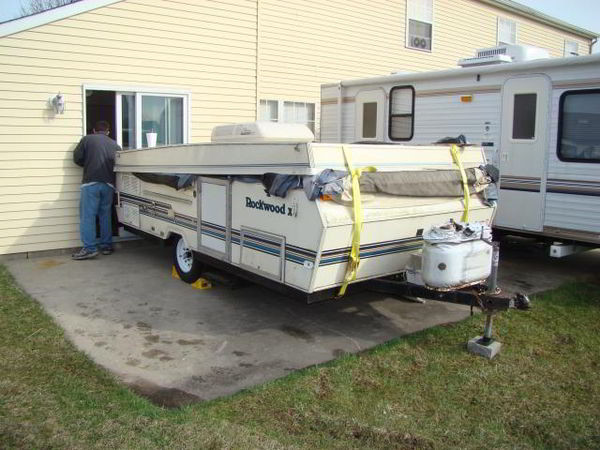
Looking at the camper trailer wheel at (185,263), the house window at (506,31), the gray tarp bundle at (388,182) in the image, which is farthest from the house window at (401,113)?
the house window at (506,31)

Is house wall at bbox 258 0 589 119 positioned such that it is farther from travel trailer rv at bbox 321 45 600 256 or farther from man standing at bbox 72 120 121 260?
man standing at bbox 72 120 121 260

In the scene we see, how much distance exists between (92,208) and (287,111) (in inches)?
169

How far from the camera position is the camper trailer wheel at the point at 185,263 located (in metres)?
6.80

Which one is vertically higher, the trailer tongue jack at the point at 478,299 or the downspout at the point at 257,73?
the downspout at the point at 257,73

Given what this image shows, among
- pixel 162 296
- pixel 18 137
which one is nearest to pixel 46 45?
pixel 18 137

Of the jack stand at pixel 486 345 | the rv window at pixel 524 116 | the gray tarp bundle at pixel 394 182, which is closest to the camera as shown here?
the gray tarp bundle at pixel 394 182

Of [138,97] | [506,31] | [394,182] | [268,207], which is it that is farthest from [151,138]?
[506,31]

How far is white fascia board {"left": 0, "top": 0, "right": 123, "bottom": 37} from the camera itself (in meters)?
7.65

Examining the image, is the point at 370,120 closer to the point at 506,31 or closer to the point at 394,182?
the point at 394,182

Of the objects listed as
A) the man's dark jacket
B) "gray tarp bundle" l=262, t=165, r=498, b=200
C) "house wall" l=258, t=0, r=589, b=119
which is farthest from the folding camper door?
"house wall" l=258, t=0, r=589, b=119

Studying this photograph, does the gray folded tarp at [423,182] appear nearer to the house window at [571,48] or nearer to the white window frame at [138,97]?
the white window frame at [138,97]

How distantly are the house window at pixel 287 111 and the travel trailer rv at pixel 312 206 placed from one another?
391 centimetres

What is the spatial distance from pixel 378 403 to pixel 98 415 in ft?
6.02

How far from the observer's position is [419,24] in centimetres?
1329
